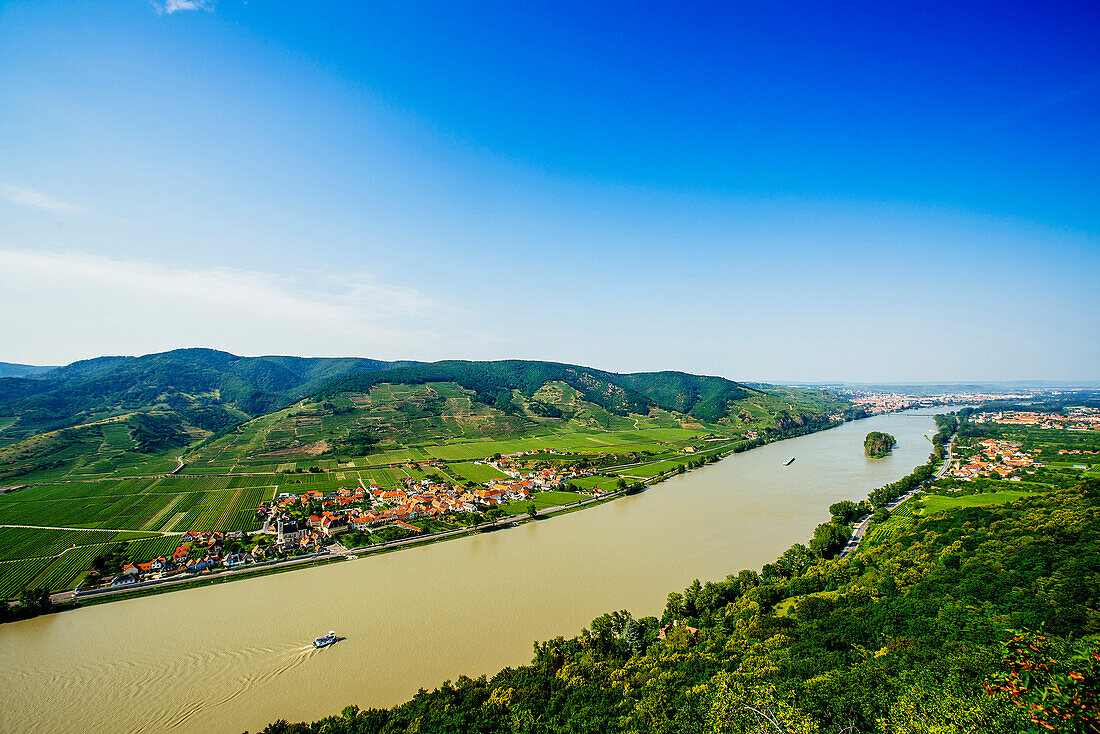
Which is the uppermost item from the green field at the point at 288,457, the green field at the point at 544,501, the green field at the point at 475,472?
the green field at the point at 288,457

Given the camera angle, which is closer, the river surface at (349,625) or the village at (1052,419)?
the river surface at (349,625)

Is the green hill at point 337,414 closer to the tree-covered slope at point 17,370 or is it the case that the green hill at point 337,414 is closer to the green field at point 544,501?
the green field at point 544,501

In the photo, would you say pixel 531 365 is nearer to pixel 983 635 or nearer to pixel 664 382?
pixel 664 382

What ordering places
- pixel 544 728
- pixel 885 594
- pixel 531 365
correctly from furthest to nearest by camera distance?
pixel 531 365 < pixel 885 594 < pixel 544 728

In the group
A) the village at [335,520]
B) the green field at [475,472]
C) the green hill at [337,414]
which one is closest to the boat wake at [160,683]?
the village at [335,520]

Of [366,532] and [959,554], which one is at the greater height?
[959,554]

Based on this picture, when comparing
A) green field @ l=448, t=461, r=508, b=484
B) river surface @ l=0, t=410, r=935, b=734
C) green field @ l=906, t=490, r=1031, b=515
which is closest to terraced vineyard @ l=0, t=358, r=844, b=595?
green field @ l=448, t=461, r=508, b=484

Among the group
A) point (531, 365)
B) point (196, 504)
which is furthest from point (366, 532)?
point (531, 365)

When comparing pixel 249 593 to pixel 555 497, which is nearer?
pixel 249 593
